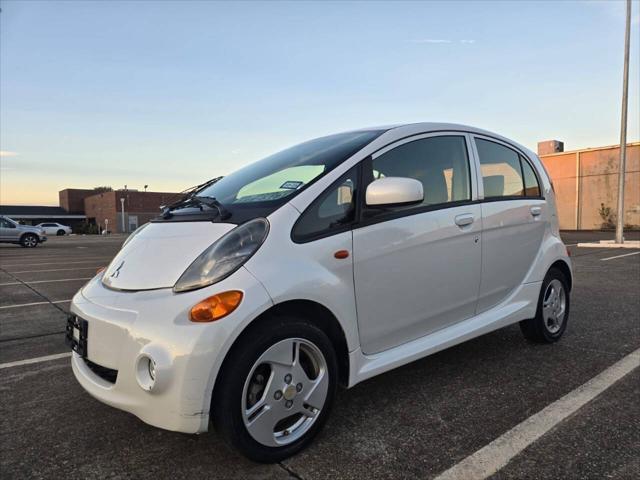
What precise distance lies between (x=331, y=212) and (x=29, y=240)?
23.8m

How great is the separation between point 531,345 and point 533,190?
1295 millimetres

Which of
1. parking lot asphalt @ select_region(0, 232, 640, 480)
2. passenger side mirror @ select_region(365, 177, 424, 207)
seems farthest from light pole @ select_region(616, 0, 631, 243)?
passenger side mirror @ select_region(365, 177, 424, 207)

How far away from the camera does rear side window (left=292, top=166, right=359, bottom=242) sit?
94.0 inches

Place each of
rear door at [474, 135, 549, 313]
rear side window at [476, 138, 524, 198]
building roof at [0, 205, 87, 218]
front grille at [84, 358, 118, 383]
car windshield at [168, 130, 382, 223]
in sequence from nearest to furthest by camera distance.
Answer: front grille at [84, 358, 118, 383], car windshield at [168, 130, 382, 223], rear door at [474, 135, 549, 313], rear side window at [476, 138, 524, 198], building roof at [0, 205, 87, 218]

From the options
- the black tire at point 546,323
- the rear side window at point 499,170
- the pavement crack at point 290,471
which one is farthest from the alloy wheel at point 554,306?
the pavement crack at point 290,471

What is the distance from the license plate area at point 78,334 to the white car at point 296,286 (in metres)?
0.02

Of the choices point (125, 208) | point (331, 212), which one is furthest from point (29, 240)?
point (125, 208)

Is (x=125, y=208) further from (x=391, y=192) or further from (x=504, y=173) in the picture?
(x=391, y=192)

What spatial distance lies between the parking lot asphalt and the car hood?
0.82 metres

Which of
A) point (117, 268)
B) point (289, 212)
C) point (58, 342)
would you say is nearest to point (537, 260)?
point (289, 212)

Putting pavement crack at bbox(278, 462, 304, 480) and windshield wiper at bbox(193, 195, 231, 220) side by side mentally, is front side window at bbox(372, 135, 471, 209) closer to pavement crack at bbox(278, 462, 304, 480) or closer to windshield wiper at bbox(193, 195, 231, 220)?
windshield wiper at bbox(193, 195, 231, 220)

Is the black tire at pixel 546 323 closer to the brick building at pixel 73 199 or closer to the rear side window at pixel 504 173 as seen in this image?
the rear side window at pixel 504 173

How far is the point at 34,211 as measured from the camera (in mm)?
68312

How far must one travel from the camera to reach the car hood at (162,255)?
7.40 ft
